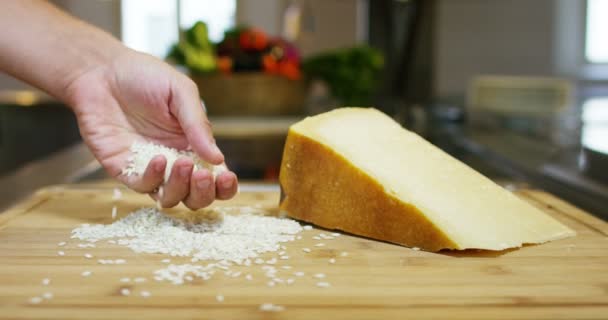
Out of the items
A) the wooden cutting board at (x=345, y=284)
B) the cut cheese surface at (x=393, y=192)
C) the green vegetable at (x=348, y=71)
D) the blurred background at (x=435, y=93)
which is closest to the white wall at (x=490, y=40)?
the blurred background at (x=435, y=93)

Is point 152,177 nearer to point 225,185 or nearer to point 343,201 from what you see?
point 225,185

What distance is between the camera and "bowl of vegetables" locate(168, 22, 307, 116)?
2.63 m

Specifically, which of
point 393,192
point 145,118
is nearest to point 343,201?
point 393,192

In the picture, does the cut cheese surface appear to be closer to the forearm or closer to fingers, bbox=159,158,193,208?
fingers, bbox=159,158,193,208

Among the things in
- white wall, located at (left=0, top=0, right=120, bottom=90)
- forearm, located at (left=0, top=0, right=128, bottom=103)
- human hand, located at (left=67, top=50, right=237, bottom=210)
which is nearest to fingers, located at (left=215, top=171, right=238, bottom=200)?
human hand, located at (left=67, top=50, right=237, bottom=210)

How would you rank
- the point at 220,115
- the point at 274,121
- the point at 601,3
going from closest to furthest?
the point at 601,3, the point at 274,121, the point at 220,115

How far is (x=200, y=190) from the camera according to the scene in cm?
105

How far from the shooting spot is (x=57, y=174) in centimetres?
169

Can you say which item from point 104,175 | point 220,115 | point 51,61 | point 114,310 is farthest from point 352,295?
point 220,115

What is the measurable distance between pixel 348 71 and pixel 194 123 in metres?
1.68

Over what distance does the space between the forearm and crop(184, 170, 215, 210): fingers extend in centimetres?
36

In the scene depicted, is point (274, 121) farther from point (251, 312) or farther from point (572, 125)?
point (251, 312)

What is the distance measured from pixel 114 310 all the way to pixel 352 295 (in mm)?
267

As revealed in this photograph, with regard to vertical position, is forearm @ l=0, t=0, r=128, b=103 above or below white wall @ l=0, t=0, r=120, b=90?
below
